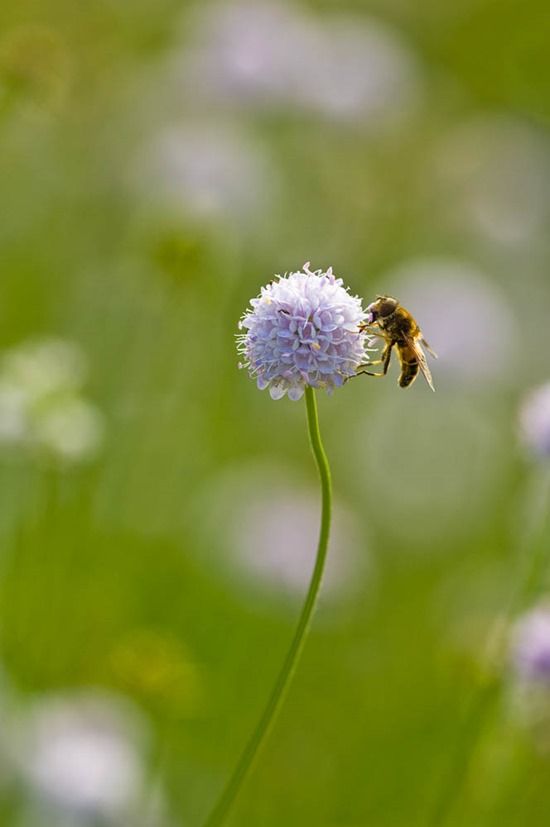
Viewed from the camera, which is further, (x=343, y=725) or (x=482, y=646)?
(x=343, y=725)

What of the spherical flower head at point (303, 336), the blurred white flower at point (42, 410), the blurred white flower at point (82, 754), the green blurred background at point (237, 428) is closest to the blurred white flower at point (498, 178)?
the green blurred background at point (237, 428)

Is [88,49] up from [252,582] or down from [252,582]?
up

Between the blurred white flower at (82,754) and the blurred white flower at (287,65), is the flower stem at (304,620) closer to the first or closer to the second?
the blurred white flower at (82,754)

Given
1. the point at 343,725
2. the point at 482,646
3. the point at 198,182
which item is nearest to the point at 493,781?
the point at 482,646

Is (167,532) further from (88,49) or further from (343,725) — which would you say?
(88,49)

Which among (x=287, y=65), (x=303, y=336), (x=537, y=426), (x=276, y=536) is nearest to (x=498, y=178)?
(x=287, y=65)

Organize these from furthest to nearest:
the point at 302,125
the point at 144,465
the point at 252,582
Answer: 1. the point at 302,125
2. the point at 144,465
3. the point at 252,582

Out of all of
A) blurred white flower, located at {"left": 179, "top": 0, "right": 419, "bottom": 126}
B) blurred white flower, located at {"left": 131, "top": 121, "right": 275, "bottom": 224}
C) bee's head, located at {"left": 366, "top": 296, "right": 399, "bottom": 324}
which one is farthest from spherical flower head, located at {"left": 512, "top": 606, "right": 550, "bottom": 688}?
blurred white flower, located at {"left": 179, "top": 0, "right": 419, "bottom": 126}
